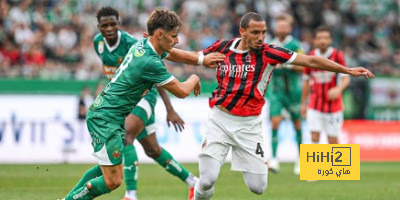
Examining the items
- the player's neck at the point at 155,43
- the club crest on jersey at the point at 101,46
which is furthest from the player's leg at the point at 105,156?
the club crest on jersey at the point at 101,46

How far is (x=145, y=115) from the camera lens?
34.7 feet

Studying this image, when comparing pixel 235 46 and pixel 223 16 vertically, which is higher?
pixel 235 46

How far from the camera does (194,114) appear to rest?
1855 cm

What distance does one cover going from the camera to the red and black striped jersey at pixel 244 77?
29.7ft

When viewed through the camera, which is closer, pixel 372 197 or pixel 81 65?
pixel 372 197

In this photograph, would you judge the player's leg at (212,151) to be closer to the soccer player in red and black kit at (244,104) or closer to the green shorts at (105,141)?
the soccer player in red and black kit at (244,104)

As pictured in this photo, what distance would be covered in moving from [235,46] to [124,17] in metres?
14.4

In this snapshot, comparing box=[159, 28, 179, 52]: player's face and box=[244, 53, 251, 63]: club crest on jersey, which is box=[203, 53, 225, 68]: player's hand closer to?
box=[244, 53, 251, 63]: club crest on jersey

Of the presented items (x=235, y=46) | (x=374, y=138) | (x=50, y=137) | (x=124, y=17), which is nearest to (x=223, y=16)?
(x=124, y=17)

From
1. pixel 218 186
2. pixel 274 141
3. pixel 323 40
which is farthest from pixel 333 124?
pixel 218 186

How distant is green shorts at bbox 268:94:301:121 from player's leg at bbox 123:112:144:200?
5668mm

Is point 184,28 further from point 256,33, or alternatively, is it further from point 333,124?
point 256,33

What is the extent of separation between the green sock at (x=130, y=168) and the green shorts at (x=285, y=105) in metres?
5.67

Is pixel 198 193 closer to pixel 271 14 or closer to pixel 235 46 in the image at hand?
pixel 235 46
